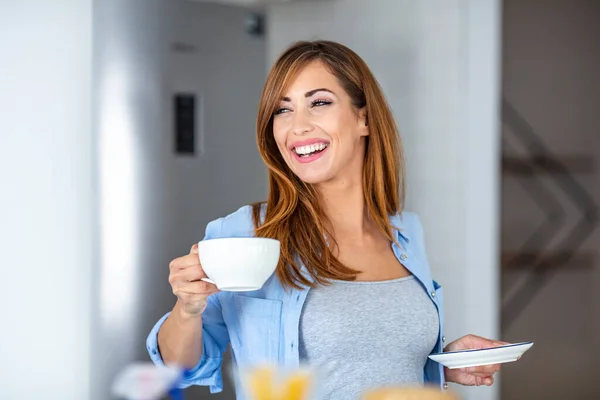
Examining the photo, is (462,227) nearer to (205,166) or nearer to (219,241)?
(205,166)

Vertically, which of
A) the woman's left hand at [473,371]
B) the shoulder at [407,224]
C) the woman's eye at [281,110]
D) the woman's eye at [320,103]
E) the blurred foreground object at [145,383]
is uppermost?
the woman's eye at [320,103]

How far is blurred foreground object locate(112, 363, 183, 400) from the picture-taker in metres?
0.65

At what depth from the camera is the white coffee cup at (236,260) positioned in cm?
96

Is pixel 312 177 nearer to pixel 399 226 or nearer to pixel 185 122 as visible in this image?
pixel 399 226

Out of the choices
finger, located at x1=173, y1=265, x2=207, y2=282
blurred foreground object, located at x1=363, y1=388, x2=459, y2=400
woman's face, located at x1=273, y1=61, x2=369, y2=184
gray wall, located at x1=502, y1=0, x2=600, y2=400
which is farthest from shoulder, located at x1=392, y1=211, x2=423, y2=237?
gray wall, located at x1=502, y1=0, x2=600, y2=400

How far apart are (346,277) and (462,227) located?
1.37 meters

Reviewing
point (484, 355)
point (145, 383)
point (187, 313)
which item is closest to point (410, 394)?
point (145, 383)

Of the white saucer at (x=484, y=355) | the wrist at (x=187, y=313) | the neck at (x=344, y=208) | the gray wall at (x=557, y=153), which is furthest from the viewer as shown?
the gray wall at (x=557, y=153)

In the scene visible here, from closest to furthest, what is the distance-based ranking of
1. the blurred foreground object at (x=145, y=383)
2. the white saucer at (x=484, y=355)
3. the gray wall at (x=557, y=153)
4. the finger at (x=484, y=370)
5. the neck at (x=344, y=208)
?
the blurred foreground object at (x=145, y=383), the white saucer at (x=484, y=355), the finger at (x=484, y=370), the neck at (x=344, y=208), the gray wall at (x=557, y=153)

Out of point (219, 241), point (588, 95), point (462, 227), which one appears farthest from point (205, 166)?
point (588, 95)

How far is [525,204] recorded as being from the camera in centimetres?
430

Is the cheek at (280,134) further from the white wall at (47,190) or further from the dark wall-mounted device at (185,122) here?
the white wall at (47,190)

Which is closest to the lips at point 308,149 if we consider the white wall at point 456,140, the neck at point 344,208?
the neck at point 344,208

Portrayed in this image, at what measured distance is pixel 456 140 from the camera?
9.07 feet
